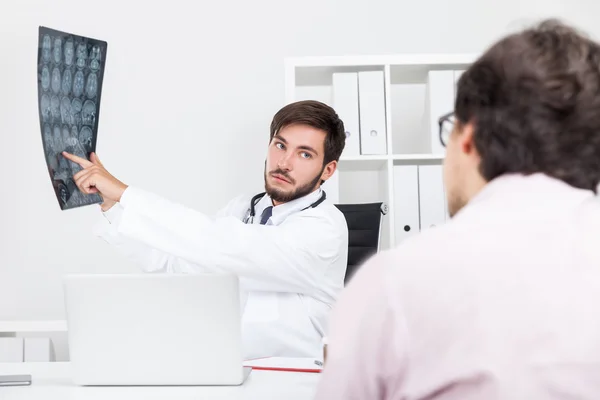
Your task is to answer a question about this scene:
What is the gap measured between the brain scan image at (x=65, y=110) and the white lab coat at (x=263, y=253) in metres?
0.24

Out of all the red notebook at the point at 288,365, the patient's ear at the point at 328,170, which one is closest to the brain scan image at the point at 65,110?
the red notebook at the point at 288,365

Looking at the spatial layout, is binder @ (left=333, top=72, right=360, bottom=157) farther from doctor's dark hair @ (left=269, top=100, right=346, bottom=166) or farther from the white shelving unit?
doctor's dark hair @ (left=269, top=100, right=346, bottom=166)

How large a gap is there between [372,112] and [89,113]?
1.28m

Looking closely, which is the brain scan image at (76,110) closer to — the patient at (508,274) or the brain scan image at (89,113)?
the brain scan image at (89,113)

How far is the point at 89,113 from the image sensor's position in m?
1.82

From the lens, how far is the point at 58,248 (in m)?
3.23

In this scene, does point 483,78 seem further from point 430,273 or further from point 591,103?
point 430,273

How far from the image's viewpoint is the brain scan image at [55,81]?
1.70 meters

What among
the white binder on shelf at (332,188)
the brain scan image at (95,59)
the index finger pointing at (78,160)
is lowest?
the white binder on shelf at (332,188)

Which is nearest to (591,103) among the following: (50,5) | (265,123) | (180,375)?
(180,375)

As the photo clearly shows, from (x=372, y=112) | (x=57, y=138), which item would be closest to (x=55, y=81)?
(x=57, y=138)

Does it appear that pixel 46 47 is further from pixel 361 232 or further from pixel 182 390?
pixel 361 232

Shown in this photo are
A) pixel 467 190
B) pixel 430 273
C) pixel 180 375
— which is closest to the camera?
pixel 430 273

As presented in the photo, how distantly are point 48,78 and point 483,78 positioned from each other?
1.27m
